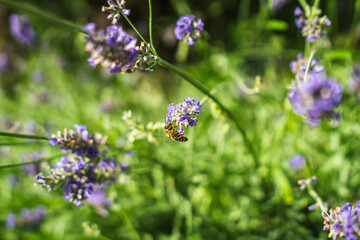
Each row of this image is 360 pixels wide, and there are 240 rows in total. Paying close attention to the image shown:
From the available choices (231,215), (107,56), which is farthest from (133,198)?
(107,56)

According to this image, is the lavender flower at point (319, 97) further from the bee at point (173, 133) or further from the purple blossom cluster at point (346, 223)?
the bee at point (173, 133)

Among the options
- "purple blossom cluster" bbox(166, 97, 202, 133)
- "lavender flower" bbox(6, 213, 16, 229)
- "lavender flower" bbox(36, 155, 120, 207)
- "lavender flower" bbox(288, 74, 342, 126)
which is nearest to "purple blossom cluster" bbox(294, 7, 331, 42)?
"lavender flower" bbox(288, 74, 342, 126)

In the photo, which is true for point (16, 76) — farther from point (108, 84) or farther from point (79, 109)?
point (79, 109)

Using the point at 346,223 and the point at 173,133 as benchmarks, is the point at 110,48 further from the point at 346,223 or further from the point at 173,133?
the point at 346,223

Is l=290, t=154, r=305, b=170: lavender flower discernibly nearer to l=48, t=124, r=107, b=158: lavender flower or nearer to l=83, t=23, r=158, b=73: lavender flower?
l=48, t=124, r=107, b=158: lavender flower

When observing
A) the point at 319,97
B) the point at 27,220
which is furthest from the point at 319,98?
the point at 27,220

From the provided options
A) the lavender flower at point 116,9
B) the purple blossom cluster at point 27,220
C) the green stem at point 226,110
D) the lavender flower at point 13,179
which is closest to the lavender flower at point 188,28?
the green stem at point 226,110
